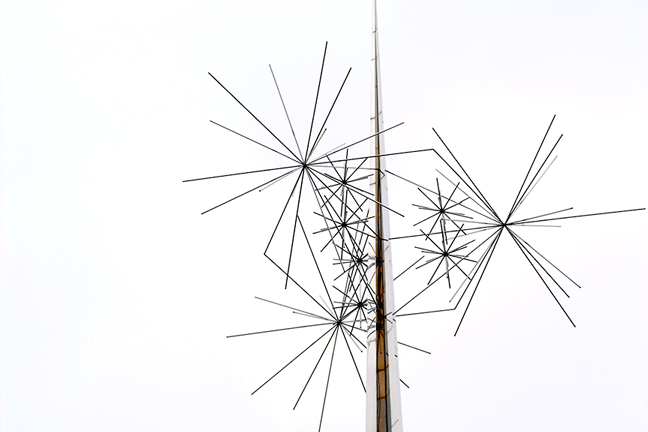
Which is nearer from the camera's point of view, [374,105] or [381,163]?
[381,163]

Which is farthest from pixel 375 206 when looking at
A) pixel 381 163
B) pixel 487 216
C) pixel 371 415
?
pixel 371 415

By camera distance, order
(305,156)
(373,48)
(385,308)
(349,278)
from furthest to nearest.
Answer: (373,48) → (349,278) → (385,308) → (305,156)

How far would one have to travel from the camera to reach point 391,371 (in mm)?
3535

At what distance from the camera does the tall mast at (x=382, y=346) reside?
336 centimetres

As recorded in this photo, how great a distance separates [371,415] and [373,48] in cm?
325

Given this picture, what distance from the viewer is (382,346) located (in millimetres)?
3596

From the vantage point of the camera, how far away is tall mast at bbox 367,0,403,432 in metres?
3.36

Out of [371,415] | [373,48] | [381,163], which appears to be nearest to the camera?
[371,415]

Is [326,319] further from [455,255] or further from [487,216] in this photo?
[487,216]

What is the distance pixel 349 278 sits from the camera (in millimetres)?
3928

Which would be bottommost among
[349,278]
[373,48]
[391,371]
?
[391,371]

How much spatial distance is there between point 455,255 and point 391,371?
3.02ft

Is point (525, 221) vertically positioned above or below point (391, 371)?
above

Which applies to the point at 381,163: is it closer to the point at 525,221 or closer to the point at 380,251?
the point at 380,251
